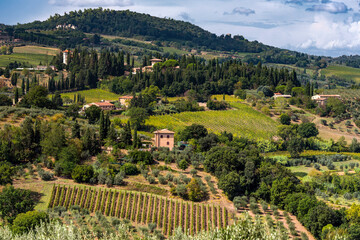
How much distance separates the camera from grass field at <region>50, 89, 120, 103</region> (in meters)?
95.0

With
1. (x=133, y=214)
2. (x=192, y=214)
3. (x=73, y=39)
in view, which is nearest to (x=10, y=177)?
(x=133, y=214)

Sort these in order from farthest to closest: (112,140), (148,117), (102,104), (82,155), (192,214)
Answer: (102,104), (148,117), (112,140), (82,155), (192,214)

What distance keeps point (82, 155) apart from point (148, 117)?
26.4 metres

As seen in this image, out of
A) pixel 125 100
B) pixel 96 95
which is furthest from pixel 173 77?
pixel 96 95

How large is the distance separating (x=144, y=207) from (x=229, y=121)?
148ft

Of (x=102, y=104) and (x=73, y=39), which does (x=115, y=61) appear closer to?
(x=102, y=104)

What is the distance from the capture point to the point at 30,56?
140 metres

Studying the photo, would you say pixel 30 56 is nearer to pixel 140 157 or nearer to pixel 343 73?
pixel 140 157

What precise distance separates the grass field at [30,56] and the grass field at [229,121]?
65.2m

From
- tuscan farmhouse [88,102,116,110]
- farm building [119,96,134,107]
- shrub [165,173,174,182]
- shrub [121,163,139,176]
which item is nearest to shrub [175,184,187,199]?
shrub [165,173,174,182]

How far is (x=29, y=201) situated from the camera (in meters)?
39.2

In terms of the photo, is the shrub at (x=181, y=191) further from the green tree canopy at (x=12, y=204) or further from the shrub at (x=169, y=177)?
the green tree canopy at (x=12, y=204)

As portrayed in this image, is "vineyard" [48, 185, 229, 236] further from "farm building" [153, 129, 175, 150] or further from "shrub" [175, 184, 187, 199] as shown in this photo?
"farm building" [153, 129, 175, 150]

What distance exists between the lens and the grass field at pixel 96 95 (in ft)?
312
